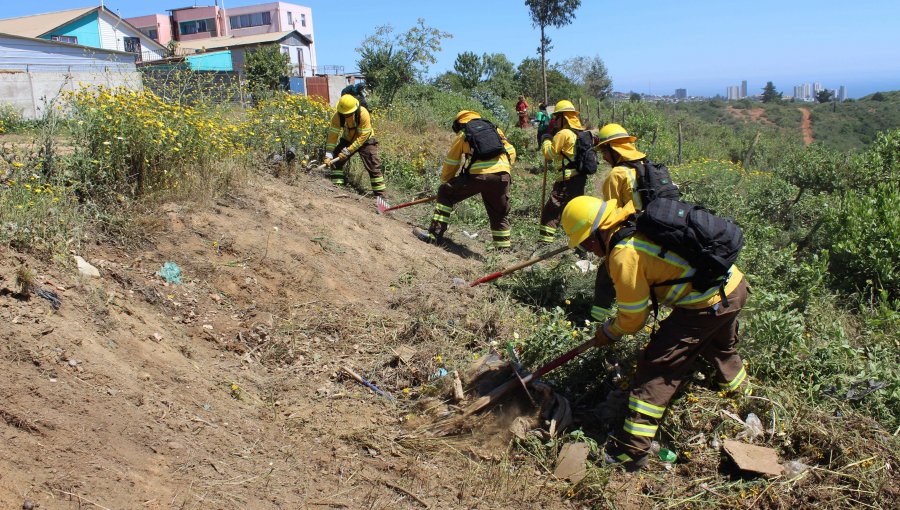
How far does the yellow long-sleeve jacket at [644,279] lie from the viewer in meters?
3.46

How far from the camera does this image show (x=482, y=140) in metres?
6.94

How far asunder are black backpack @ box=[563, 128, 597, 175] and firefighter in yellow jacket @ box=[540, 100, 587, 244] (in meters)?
0.05

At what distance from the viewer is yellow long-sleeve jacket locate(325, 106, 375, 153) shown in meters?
8.48

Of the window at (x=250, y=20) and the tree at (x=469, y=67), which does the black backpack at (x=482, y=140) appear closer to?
the tree at (x=469, y=67)

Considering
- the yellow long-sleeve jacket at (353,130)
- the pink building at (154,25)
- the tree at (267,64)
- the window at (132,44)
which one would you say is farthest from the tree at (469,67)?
the pink building at (154,25)

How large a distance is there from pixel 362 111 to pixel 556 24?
19673 mm

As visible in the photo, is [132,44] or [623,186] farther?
[132,44]

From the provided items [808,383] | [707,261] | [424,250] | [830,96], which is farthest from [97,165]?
[830,96]

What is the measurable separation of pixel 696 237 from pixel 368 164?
5.98 m

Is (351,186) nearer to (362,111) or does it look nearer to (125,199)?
(362,111)

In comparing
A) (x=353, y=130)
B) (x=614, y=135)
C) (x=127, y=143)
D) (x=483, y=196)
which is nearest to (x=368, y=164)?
(x=353, y=130)

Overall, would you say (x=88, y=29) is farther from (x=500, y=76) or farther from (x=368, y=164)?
(x=368, y=164)

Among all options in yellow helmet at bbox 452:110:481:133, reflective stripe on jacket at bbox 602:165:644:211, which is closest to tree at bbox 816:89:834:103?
yellow helmet at bbox 452:110:481:133

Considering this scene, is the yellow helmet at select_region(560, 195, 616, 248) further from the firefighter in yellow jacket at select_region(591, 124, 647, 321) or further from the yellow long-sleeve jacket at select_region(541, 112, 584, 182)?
A: the yellow long-sleeve jacket at select_region(541, 112, 584, 182)
